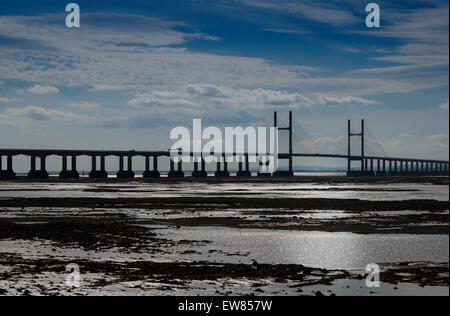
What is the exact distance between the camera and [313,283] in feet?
55.6

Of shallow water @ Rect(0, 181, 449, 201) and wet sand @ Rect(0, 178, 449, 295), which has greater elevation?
wet sand @ Rect(0, 178, 449, 295)

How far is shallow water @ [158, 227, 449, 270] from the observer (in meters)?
21.2

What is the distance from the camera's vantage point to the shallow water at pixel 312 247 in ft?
69.4

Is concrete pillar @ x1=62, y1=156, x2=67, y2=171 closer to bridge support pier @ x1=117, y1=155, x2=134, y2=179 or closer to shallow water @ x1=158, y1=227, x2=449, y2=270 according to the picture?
bridge support pier @ x1=117, y1=155, x2=134, y2=179

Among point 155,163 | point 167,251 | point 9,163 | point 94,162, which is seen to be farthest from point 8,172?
point 167,251

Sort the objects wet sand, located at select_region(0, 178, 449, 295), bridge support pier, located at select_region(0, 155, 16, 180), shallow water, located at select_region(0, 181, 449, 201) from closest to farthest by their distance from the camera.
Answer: wet sand, located at select_region(0, 178, 449, 295)
shallow water, located at select_region(0, 181, 449, 201)
bridge support pier, located at select_region(0, 155, 16, 180)

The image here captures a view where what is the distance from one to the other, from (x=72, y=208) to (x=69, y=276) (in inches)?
1165

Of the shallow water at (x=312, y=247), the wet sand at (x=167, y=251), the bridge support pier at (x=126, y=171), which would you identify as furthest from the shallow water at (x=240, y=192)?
the bridge support pier at (x=126, y=171)

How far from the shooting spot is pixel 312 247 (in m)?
24.6

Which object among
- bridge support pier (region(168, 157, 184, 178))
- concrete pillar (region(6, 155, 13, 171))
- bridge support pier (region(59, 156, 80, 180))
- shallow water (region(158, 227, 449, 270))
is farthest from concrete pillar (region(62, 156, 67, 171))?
shallow water (region(158, 227, 449, 270))

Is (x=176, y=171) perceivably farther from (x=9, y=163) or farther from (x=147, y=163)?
(x=9, y=163)

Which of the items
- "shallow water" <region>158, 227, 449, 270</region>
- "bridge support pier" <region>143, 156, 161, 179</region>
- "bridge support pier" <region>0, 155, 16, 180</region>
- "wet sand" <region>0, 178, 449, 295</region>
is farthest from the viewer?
"bridge support pier" <region>143, 156, 161, 179</region>
